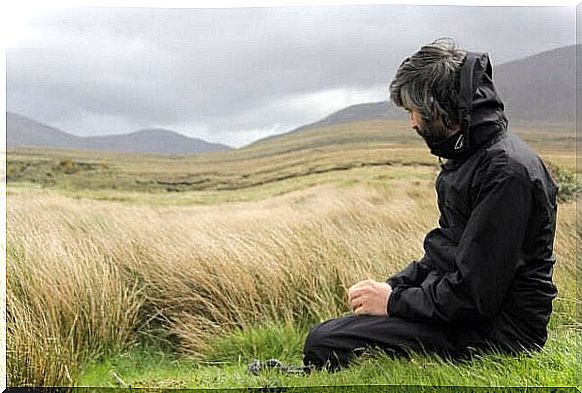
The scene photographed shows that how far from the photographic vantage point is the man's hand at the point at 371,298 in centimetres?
283

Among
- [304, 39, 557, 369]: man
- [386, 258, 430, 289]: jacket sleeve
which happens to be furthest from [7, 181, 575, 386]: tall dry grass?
[304, 39, 557, 369]: man

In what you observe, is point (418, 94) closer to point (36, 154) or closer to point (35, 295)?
point (35, 295)

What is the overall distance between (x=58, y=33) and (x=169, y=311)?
48.0 inches

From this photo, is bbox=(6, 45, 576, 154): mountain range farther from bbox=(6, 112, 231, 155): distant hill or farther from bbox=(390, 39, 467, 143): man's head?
bbox=(390, 39, 467, 143): man's head

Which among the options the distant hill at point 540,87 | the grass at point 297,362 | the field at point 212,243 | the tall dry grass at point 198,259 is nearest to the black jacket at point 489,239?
the grass at point 297,362

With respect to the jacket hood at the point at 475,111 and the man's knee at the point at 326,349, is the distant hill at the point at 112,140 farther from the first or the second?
the jacket hood at the point at 475,111

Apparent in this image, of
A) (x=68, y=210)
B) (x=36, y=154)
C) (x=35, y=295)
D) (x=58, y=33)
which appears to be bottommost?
(x=35, y=295)

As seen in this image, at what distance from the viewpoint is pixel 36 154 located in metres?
3.98

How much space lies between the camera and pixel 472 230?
2.53m

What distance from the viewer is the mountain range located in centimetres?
372

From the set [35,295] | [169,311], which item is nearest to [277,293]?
[169,311]

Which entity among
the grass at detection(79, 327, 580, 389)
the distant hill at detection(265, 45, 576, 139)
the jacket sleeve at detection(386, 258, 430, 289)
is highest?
the distant hill at detection(265, 45, 576, 139)

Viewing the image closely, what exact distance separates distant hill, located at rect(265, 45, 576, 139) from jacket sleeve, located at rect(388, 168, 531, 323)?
1300 mm

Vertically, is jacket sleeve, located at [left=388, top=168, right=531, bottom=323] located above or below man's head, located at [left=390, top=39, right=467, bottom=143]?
below
